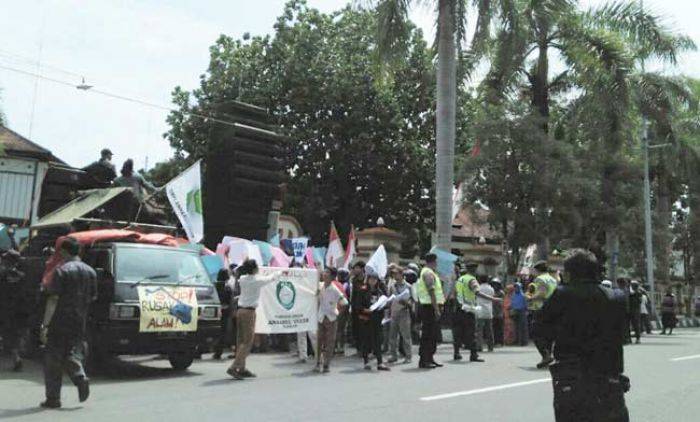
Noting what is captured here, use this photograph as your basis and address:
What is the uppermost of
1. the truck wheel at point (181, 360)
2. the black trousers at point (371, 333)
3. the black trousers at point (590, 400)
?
the black trousers at point (371, 333)

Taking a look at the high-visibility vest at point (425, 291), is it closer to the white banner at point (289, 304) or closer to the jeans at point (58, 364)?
the white banner at point (289, 304)

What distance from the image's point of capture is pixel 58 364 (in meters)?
7.96

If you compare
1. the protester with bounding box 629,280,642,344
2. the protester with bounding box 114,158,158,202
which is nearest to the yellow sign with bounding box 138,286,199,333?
the protester with bounding box 114,158,158,202

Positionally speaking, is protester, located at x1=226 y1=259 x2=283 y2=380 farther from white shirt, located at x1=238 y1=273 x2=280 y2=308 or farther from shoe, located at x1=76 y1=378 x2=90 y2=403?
shoe, located at x1=76 y1=378 x2=90 y2=403

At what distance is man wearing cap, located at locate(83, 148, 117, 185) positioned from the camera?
1492cm

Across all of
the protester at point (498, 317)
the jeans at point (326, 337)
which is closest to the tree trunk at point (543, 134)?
the protester at point (498, 317)

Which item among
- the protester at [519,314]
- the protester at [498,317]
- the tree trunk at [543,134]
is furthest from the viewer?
the tree trunk at [543,134]

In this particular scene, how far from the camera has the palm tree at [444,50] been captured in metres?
17.7

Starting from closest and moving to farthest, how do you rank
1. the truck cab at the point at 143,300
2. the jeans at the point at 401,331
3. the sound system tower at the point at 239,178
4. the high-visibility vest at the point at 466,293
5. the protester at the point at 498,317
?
the truck cab at the point at 143,300, the jeans at the point at 401,331, the high-visibility vest at the point at 466,293, the protester at the point at 498,317, the sound system tower at the point at 239,178

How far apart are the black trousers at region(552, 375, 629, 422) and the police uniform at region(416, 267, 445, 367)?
7921 mm

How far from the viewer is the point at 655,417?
802cm

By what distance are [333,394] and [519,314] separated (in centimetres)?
1038

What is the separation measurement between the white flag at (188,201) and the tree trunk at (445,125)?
6083 millimetres

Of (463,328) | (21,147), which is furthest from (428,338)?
(21,147)
